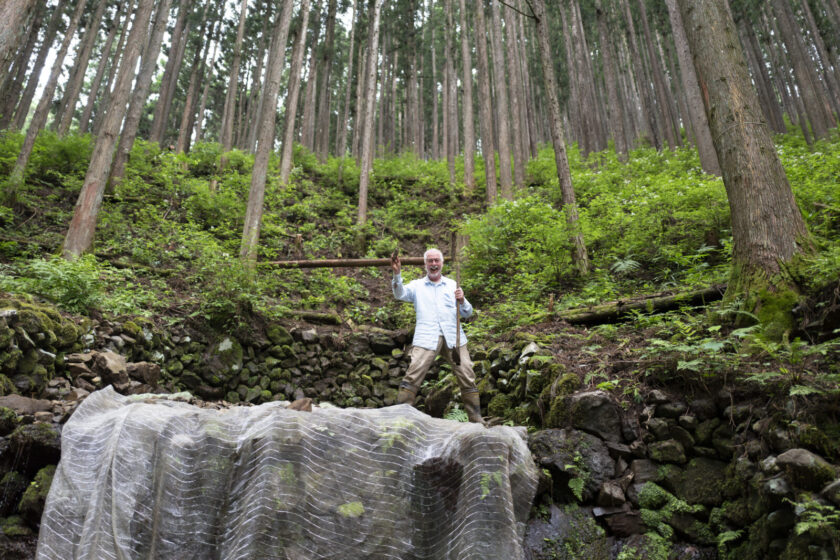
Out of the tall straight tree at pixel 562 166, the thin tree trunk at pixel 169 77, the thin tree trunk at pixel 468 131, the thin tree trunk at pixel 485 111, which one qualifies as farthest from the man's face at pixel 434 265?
the thin tree trunk at pixel 169 77

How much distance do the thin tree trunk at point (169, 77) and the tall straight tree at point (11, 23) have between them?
47.9 ft

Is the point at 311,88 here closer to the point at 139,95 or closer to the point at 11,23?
the point at 139,95

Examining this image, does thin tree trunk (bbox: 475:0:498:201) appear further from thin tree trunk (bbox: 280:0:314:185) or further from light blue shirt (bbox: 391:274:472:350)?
light blue shirt (bbox: 391:274:472:350)

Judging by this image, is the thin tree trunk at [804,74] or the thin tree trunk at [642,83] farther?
the thin tree trunk at [642,83]

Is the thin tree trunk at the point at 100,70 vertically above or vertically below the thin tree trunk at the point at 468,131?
above

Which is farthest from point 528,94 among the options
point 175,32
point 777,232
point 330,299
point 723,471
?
point 723,471

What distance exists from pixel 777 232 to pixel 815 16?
30864 millimetres

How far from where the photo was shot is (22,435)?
3.60 meters

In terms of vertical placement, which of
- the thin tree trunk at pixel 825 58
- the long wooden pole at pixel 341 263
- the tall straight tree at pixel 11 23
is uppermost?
the thin tree trunk at pixel 825 58

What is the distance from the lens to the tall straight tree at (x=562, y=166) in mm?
7863

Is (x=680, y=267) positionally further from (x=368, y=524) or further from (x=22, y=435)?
(x=22, y=435)

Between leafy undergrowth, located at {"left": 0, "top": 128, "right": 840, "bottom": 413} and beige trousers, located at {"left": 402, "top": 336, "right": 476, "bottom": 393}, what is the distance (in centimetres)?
108

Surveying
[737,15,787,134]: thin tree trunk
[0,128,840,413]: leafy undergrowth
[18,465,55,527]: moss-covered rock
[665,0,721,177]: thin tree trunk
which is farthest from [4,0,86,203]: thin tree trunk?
[737,15,787,134]: thin tree trunk

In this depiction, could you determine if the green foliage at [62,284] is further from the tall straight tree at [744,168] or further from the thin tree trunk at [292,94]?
the thin tree trunk at [292,94]
